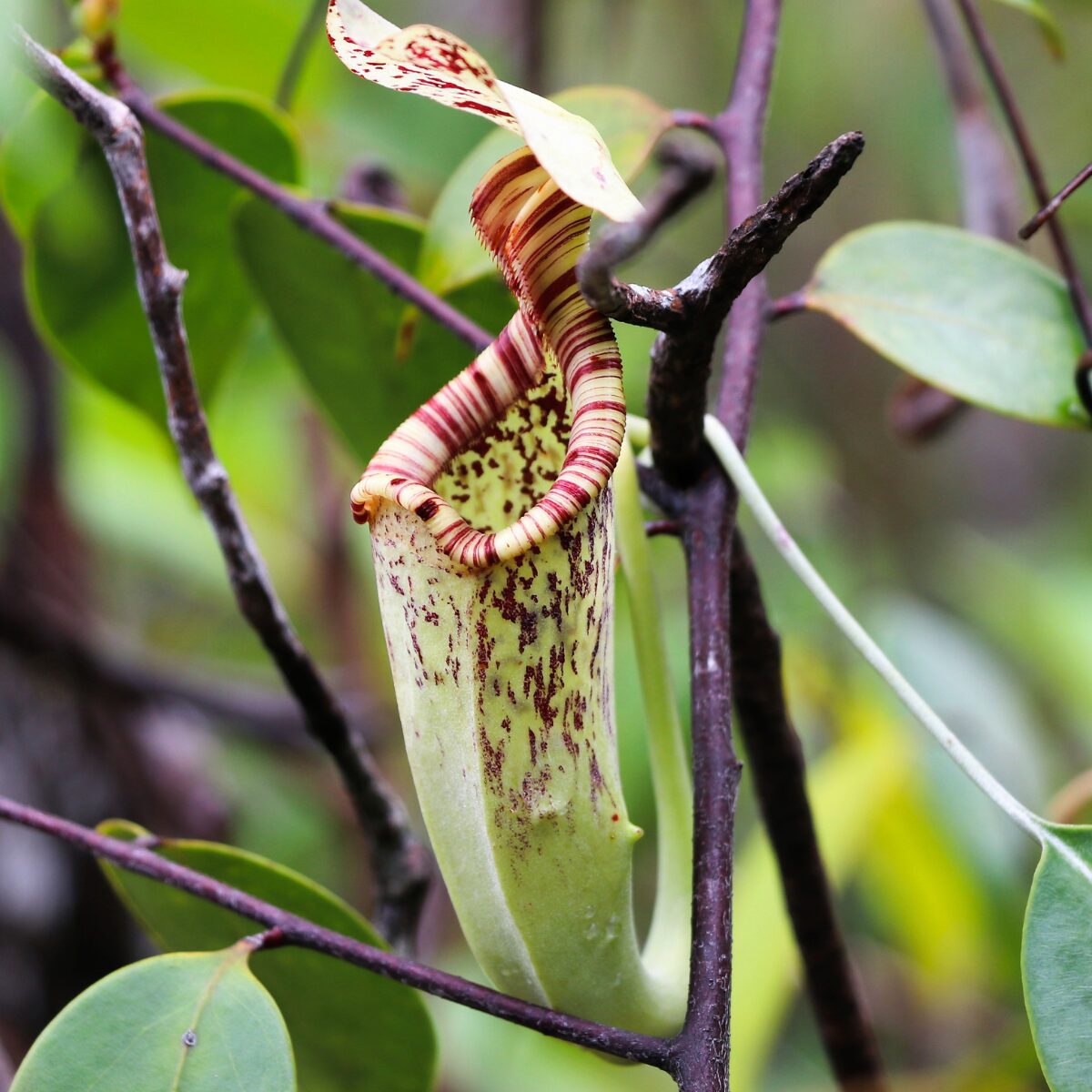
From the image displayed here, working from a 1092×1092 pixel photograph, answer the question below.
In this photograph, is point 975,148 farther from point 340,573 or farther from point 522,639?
point 340,573

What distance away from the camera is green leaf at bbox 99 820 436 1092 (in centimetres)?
51

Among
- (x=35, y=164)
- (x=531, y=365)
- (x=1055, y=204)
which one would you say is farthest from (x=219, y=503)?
(x=1055, y=204)

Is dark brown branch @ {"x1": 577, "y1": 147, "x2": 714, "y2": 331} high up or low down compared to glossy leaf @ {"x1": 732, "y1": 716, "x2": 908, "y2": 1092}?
up

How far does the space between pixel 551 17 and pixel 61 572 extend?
3.02 ft

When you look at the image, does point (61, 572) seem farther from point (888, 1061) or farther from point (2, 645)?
point (888, 1061)

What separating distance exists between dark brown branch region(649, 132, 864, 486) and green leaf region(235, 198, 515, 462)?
9.1 inches

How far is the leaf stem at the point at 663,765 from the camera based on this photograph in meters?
0.48

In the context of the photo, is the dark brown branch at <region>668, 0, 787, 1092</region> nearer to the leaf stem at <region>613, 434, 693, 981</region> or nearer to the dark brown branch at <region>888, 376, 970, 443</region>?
the leaf stem at <region>613, 434, 693, 981</region>

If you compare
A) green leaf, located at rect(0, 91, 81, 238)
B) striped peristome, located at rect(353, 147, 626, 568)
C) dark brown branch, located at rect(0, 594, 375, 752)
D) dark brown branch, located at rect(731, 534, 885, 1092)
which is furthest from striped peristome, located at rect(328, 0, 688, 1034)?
dark brown branch, located at rect(0, 594, 375, 752)

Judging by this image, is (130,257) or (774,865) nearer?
(130,257)

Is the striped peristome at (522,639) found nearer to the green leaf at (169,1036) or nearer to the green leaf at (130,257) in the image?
the green leaf at (169,1036)

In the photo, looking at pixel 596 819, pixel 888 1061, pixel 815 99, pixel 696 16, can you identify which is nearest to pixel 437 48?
pixel 596 819

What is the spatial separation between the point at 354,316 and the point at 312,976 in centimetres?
38

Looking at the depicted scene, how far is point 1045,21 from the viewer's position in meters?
0.68
